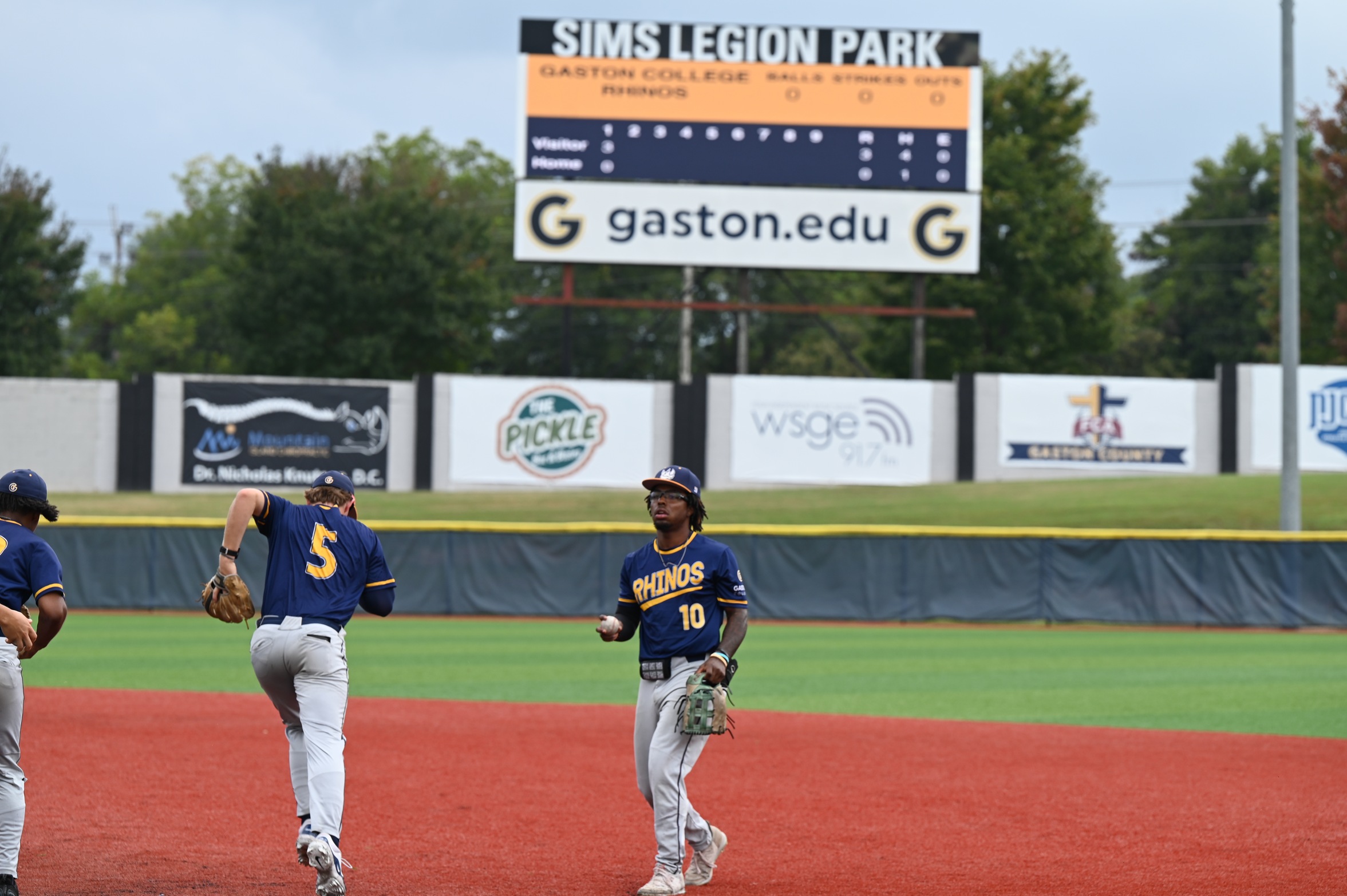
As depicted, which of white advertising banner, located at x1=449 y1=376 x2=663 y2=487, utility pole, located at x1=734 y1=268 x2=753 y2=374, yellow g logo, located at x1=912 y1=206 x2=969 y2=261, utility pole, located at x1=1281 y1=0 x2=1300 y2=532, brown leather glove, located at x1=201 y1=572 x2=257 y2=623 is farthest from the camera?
utility pole, located at x1=734 y1=268 x2=753 y2=374

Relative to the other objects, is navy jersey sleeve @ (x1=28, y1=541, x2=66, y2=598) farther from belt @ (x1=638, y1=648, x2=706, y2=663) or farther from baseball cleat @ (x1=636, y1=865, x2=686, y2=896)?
baseball cleat @ (x1=636, y1=865, x2=686, y2=896)

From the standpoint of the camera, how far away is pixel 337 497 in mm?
6469

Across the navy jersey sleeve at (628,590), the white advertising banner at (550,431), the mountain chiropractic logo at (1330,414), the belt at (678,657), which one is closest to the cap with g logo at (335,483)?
the navy jersey sleeve at (628,590)

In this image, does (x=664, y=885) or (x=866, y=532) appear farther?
(x=866, y=532)

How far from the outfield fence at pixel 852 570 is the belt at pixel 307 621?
53.5 feet

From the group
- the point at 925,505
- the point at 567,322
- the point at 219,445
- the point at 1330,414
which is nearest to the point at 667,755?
the point at 925,505

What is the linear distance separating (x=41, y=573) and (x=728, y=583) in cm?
292

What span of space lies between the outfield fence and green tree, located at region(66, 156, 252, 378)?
4558 centimetres

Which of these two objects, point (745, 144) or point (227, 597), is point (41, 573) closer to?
point (227, 597)

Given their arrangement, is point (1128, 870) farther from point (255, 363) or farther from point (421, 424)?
point (255, 363)

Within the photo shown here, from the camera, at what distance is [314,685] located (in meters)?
6.04

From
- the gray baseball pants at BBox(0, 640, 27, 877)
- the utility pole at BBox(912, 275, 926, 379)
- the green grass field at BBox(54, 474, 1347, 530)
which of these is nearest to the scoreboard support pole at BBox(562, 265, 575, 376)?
the green grass field at BBox(54, 474, 1347, 530)

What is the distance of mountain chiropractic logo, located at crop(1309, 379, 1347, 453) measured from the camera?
→ 112 feet

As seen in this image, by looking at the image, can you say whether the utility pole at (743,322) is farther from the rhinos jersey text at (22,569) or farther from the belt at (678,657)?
the rhinos jersey text at (22,569)
